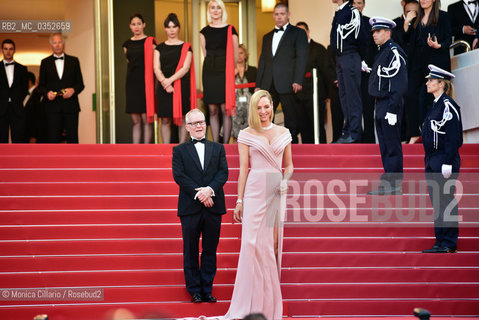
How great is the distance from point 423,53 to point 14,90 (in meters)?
5.98

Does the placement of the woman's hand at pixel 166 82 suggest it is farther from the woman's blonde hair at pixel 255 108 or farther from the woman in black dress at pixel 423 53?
the woman's blonde hair at pixel 255 108

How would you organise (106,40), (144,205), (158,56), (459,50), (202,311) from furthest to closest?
(106,40)
(459,50)
(158,56)
(144,205)
(202,311)

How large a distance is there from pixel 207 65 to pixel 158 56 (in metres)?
0.69

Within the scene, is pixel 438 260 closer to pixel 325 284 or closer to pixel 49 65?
pixel 325 284

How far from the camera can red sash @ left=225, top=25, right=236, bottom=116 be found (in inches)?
436

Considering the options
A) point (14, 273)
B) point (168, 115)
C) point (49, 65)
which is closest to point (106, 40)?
point (49, 65)

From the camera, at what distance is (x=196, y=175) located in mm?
7684

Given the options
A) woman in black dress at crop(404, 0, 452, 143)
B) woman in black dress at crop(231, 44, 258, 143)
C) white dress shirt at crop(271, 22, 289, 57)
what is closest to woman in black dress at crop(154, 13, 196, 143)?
white dress shirt at crop(271, 22, 289, 57)

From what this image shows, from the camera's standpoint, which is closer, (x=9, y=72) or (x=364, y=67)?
(x=364, y=67)

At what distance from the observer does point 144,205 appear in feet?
30.5

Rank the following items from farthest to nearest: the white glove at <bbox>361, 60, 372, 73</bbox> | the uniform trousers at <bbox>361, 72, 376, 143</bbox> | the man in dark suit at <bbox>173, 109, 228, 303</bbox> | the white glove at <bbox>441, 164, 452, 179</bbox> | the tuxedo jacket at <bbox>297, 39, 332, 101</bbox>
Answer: the tuxedo jacket at <bbox>297, 39, 332, 101</bbox>, the uniform trousers at <bbox>361, 72, 376, 143</bbox>, the white glove at <bbox>361, 60, 372, 73</bbox>, the white glove at <bbox>441, 164, 452, 179</bbox>, the man in dark suit at <bbox>173, 109, 228, 303</bbox>

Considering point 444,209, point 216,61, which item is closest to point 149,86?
point 216,61

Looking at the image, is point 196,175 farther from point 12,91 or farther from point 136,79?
point 12,91

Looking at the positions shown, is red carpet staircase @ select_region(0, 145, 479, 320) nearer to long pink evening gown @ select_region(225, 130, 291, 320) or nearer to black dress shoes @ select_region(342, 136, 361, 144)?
black dress shoes @ select_region(342, 136, 361, 144)
